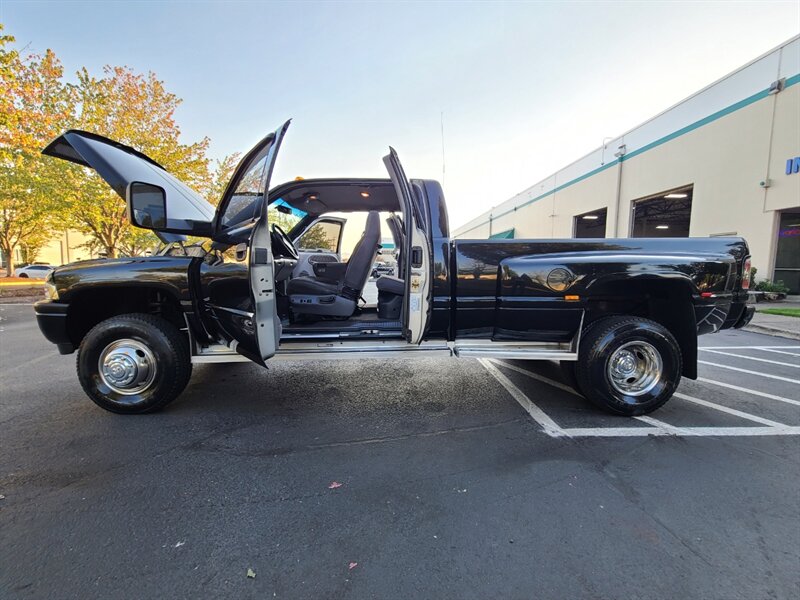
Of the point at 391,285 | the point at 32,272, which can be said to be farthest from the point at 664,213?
the point at 32,272

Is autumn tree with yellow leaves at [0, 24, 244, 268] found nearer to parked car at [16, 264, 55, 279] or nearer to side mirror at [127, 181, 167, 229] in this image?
side mirror at [127, 181, 167, 229]

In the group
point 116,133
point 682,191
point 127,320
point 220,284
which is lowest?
point 127,320

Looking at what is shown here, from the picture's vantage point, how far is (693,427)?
309 centimetres

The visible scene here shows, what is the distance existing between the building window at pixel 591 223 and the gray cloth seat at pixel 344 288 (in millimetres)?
19919

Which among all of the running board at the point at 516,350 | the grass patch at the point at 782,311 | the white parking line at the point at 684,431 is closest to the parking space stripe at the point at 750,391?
the white parking line at the point at 684,431

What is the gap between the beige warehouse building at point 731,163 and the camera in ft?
36.8

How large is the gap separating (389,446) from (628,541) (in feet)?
5.00

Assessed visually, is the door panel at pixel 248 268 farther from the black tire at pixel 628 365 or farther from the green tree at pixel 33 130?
the green tree at pixel 33 130

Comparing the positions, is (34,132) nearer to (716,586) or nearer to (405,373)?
(405,373)

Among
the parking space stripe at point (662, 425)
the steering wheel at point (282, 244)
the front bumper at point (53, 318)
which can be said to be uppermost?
the steering wheel at point (282, 244)

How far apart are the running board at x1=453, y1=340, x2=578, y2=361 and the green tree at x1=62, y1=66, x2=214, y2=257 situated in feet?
50.1

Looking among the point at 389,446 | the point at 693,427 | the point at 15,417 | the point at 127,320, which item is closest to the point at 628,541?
the point at 389,446

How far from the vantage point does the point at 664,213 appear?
22.2m

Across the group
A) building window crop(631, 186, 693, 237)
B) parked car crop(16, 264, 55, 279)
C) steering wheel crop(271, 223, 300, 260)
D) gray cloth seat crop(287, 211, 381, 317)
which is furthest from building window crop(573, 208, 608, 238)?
parked car crop(16, 264, 55, 279)
